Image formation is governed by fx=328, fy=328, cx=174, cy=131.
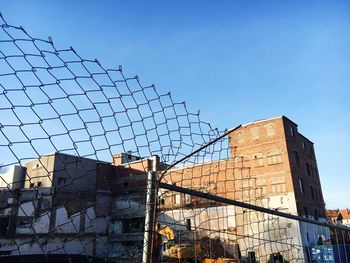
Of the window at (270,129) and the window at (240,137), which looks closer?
the window at (270,129)

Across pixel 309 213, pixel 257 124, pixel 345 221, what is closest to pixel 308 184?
pixel 309 213

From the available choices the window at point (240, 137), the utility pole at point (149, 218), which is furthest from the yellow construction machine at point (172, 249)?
the window at point (240, 137)

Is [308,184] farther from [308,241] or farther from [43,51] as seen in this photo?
[43,51]

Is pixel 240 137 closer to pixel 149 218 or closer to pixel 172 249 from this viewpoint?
pixel 172 249

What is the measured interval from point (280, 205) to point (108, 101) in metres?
24.4

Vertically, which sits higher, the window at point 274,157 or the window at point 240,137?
the window at point 240,137

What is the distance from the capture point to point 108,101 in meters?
2.23

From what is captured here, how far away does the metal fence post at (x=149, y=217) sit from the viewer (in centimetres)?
196

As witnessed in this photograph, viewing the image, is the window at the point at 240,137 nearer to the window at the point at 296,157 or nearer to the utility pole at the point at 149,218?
the window at the point at 296,157

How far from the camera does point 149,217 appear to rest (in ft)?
6.78

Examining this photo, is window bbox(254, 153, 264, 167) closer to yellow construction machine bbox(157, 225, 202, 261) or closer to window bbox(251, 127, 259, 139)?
window bbox(251, 127, 259, 139)

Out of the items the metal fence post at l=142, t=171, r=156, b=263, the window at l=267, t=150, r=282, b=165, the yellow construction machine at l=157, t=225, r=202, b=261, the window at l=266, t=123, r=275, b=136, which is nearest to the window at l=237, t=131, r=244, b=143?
the window at l=266, t=123, r=275, b=136

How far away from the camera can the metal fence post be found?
1959 mm

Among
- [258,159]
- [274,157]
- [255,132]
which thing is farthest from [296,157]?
[255,132]
